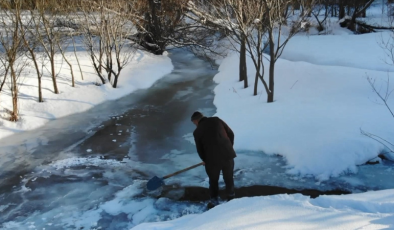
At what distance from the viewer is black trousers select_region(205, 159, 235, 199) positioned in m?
5.62

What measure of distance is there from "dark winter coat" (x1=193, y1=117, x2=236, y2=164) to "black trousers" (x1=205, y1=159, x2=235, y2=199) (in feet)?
0.27

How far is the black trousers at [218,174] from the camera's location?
5.62 metres

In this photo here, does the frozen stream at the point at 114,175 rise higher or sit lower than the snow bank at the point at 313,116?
lower

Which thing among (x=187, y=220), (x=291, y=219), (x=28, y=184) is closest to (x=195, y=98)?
(x=28, y=184)

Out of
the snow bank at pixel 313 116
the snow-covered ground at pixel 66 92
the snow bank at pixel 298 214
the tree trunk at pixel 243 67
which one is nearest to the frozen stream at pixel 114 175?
the snow bank at pixel 313 116

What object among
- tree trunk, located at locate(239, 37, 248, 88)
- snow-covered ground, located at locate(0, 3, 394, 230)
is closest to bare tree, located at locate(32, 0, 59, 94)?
snow-covered ground, located at locate(0, 3, 394, 230)

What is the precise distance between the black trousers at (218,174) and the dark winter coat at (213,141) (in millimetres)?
83

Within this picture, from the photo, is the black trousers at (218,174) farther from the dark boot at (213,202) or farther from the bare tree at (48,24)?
the bare tree at (48,24)

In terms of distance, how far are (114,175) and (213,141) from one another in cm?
297

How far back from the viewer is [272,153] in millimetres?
8156

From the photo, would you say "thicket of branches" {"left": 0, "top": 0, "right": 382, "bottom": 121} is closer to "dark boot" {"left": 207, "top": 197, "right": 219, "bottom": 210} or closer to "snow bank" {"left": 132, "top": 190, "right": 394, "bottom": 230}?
"dark boot" {"left": 207, "top": 197, "right": 219, "bottom": 210}

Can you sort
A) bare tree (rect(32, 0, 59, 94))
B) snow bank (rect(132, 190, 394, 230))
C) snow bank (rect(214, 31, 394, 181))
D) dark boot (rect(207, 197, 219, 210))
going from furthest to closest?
1. bare tree (rect(32, 0, 59, 94))
2. snow bank (rect(214, 31, 394, 181))
3. dark boot (rect(207, 197, 219, 210))
4. snow bank (rect(132, 190, 394, 230))

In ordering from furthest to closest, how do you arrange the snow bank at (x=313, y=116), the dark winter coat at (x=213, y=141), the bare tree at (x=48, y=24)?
the bare tree at (x=48, y=24) < the snow bank at (x=313, y=116) < the dark winter coat at (x=213, y=141)

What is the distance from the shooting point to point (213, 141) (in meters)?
5.46
